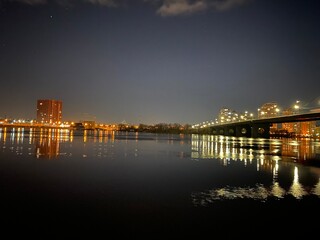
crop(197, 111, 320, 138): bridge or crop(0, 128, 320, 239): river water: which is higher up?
crop(197, 111, 320, 138): bridge

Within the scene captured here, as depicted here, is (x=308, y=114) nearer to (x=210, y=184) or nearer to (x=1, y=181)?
(x=210, y=184)

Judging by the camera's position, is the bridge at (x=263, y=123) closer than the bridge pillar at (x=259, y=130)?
Yes

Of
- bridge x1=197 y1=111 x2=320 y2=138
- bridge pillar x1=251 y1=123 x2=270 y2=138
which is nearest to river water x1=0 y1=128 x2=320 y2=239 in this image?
bridge x1=197 y1=111 x2=320 y2=138

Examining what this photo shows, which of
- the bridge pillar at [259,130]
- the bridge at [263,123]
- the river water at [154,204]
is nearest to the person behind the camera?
the river water at [154,204]

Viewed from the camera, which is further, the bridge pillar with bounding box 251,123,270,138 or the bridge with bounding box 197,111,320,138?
the bridge pillar with bounding box 251,123,270,138

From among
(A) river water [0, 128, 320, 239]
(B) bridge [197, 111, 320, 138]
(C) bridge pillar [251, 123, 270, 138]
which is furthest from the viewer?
(C) bridge pillar [251, 123, 270, 138]

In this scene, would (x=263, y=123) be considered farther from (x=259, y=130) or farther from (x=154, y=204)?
(x=154, y=204)

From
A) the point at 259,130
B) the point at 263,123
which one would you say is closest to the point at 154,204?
the point at 263,123

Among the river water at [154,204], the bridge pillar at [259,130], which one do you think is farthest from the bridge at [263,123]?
the river water at [154,204]

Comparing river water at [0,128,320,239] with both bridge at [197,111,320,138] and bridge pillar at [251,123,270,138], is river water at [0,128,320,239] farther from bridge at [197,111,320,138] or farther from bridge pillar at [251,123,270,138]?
bridge pillar at [251,123,270,138]

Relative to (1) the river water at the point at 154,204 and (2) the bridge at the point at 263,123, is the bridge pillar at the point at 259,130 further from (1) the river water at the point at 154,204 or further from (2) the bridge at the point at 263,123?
(1) the river water at the point at 154,204

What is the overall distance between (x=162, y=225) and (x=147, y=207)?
238 cm

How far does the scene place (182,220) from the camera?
35.3 ft

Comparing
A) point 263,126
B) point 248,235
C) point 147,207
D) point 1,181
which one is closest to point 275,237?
point 248,235
